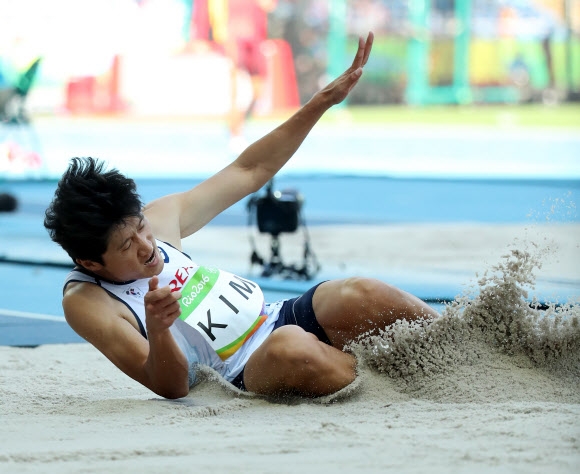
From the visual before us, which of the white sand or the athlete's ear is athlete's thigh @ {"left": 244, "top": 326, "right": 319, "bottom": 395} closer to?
the white sand

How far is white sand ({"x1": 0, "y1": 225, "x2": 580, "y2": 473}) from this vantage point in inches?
86.3

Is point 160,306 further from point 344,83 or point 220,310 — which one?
point 344,83

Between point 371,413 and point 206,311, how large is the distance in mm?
592

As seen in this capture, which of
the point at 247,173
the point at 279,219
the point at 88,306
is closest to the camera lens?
the point at 88,306

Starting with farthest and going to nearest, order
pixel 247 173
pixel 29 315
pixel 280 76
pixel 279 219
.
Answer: pixel 280 76 < pixel 279 219 < pixel 29 315 < pixel 247 173

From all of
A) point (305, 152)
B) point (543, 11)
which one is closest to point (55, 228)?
point (305, 152)

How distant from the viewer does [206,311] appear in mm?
2875

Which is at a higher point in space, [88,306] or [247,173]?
[247,173]

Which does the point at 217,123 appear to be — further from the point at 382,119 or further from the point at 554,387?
the point at 554,387

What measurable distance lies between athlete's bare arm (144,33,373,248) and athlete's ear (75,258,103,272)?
0.37m

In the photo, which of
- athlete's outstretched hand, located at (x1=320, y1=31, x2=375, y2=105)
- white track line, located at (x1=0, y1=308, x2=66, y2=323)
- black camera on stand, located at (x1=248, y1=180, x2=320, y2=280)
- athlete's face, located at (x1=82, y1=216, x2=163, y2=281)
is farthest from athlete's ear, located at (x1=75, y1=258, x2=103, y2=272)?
black camera on stand, located at (x1=248, y1=180, x2=320, y2=280)

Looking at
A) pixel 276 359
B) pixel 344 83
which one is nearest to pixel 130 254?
pixel 276 359

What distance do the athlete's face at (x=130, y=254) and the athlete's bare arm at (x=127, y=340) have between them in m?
0.08

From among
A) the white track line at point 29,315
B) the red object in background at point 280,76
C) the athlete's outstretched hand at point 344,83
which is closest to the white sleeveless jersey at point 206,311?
the athlete's outstretched hand at point 344,83
